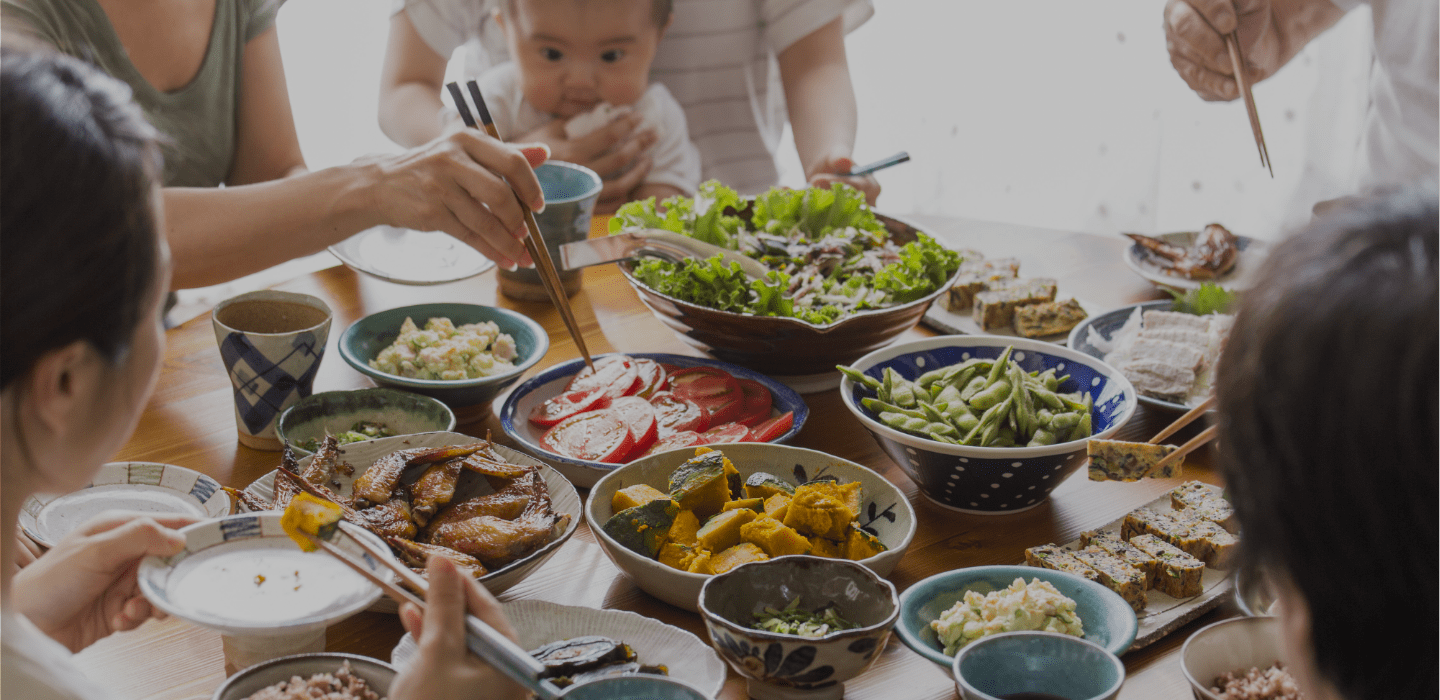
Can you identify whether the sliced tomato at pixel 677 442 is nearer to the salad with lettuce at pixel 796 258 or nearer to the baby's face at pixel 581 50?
the salad with lettuce at pixel 796 258

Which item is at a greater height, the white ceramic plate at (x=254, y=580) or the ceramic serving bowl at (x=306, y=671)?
the white ceramic plate at (x=254, y=580)

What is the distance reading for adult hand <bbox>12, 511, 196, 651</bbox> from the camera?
42.4 inches

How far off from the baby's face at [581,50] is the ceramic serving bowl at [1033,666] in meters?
2.01

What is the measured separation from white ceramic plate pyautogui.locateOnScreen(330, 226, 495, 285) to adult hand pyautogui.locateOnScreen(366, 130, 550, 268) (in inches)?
10.9

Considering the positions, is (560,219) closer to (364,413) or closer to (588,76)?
(364,413)

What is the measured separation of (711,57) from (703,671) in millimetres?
2532

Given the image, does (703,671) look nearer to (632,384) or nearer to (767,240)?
(632,384)

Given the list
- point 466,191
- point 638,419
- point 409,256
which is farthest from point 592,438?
point 409,256

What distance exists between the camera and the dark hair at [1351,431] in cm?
65

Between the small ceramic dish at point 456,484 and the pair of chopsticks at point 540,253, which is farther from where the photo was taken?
the pair of chopsticks at point 540,253

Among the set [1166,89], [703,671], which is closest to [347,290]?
[703,671]

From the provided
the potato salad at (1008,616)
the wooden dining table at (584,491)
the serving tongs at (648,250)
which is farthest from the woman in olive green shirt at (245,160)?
the potato salad at (1008,616)

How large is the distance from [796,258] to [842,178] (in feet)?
1.70

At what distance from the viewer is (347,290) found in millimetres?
2264
